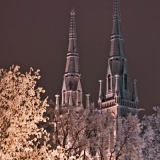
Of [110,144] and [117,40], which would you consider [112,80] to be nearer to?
[117,40]

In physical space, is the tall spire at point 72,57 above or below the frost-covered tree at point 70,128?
above

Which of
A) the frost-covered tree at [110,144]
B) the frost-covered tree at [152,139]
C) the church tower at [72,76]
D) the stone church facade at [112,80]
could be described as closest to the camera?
the frost-covered tree at [110,144]

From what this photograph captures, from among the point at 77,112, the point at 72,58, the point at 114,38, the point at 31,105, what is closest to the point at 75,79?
the point at 72,58

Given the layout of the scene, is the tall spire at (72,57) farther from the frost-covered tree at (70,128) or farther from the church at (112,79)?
the frost-covered tree at (70,128)

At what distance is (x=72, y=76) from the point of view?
91.4m

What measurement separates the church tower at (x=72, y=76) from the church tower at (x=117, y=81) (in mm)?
4262

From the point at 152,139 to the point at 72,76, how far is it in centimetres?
3756

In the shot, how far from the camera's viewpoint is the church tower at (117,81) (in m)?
91.0

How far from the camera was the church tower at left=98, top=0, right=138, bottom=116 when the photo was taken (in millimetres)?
91000

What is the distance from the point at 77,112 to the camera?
44156 millimetres

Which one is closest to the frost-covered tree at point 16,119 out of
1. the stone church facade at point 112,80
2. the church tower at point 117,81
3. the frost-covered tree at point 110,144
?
the frost-covered tree at point 110,144

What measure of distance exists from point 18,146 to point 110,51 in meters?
71.6

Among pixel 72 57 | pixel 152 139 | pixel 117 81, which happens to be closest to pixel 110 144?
pixel 152 139

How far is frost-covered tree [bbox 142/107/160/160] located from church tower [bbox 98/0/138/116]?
31814 mm
